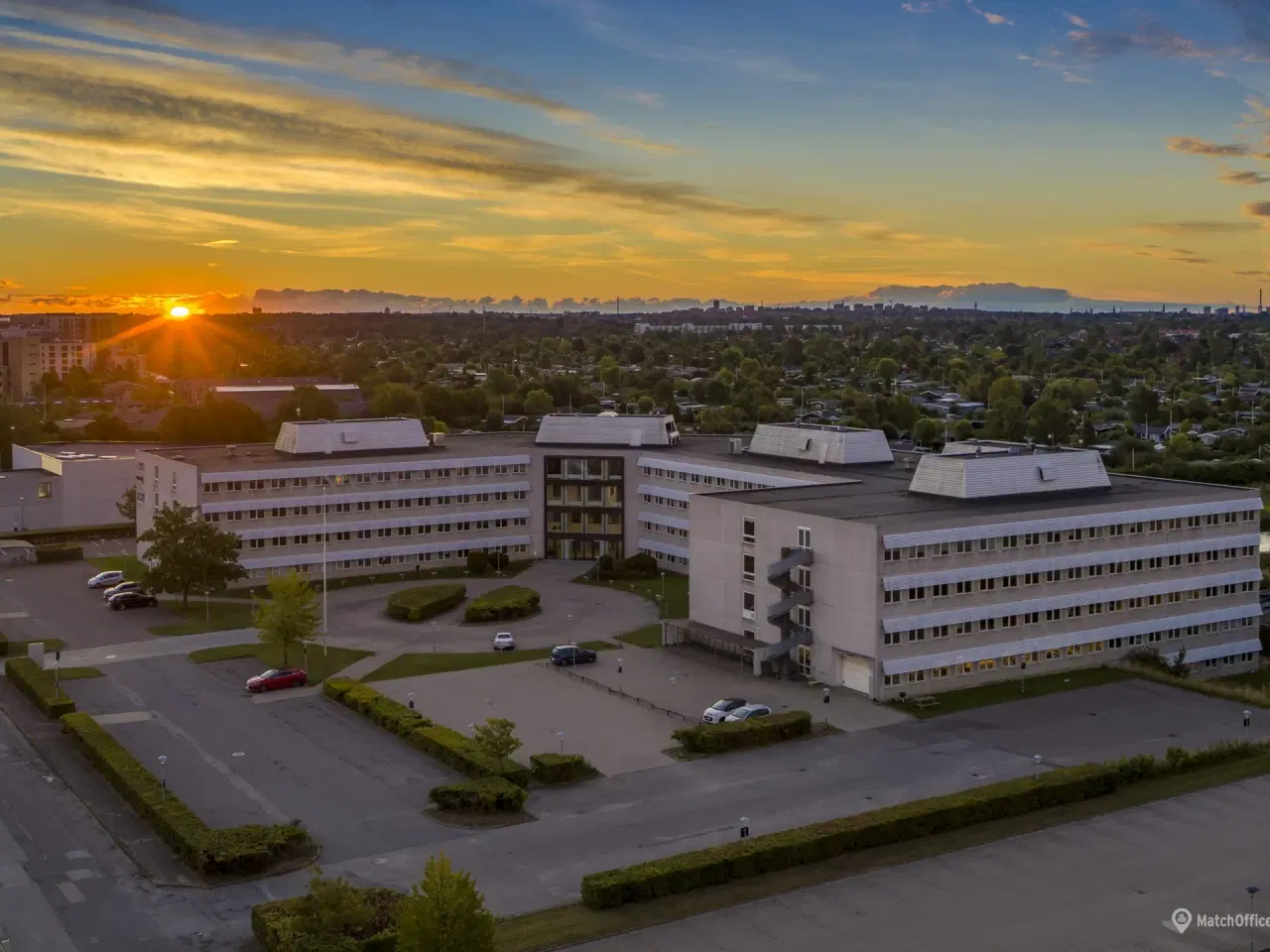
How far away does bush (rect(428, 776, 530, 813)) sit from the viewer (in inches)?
1756

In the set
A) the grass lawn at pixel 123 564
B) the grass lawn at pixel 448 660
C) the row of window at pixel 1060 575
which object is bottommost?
the grass lawn at pixel 448 660

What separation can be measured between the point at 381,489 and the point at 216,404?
49.8 metres

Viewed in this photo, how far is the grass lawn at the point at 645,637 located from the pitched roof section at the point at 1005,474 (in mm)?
15632

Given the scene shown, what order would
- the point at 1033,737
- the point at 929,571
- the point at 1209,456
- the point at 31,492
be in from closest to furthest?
the point at 1033,737, the point at 929,571, the point at 31,492, the point at 1209,456

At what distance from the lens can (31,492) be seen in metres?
103

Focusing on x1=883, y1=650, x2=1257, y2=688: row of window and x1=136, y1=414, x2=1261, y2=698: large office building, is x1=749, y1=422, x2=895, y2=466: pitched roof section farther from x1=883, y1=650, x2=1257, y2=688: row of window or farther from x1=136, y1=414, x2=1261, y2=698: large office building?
x1=883, y1=650, x2=1257, y2=688: row of window

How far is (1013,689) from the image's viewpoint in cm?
6009

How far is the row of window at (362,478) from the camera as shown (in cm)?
8319

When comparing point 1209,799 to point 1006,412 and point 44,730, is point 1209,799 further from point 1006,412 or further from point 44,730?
point 1006,412

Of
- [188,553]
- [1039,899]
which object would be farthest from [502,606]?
[1039,899]

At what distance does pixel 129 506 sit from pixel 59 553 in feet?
27.9

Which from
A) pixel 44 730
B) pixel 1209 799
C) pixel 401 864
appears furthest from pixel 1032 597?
pixel 44 730

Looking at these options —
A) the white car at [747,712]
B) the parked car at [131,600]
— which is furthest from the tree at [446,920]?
the parked car at [131,600]

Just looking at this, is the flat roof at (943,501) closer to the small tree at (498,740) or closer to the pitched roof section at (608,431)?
the small tree at (498,740)
